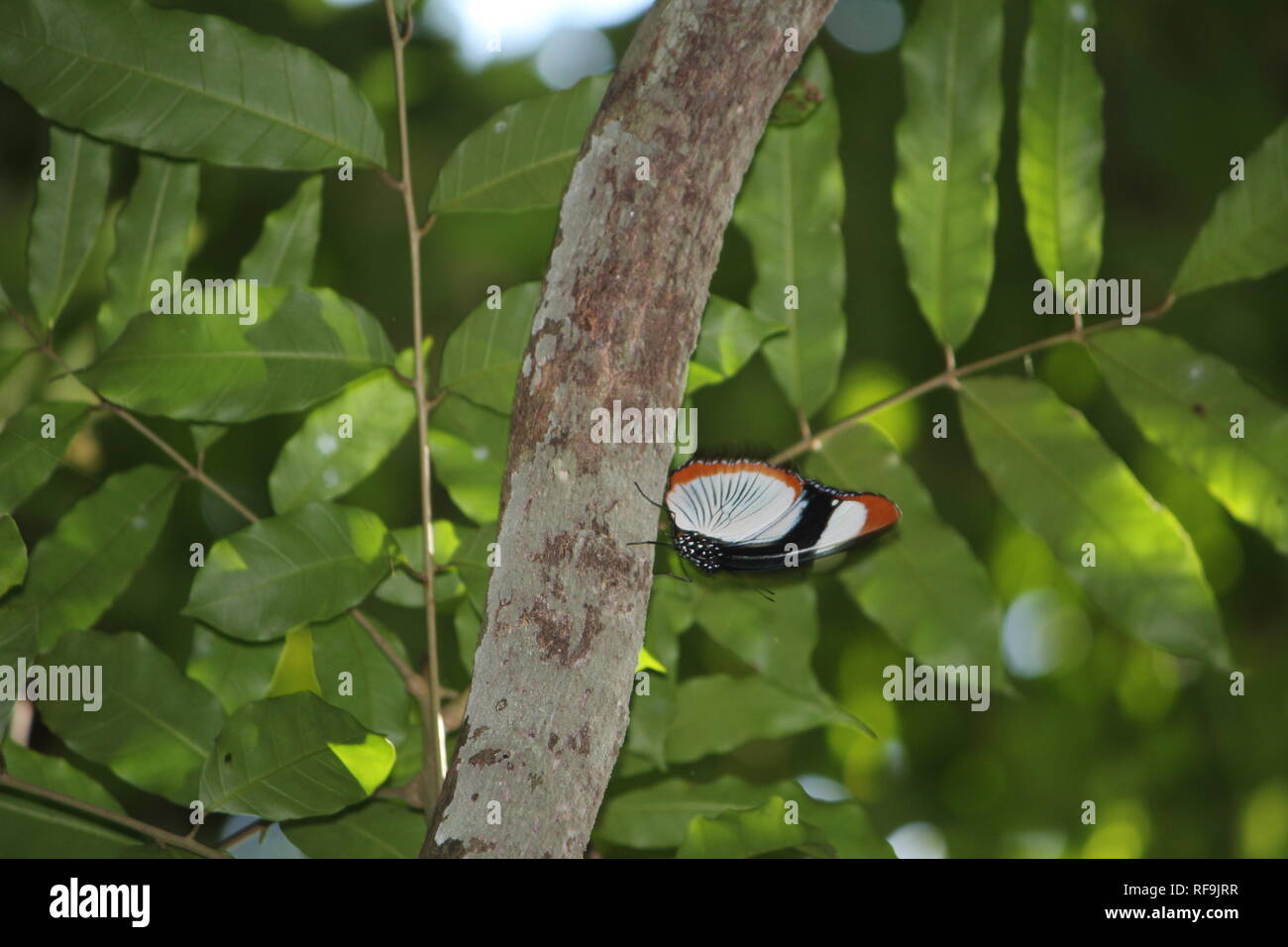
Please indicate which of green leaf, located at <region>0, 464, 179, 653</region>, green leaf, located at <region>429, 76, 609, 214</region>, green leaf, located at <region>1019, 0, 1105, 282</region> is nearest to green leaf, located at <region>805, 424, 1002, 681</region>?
green leaf, located at <region>1019, 0, 1105, 282</region>

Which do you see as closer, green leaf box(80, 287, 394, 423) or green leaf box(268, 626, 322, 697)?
green leaf box(80, 287, 394, 423)

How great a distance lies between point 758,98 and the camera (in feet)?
2.98

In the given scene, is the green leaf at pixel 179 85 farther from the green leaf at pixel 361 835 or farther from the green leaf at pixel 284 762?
the green leaf at pixel 361 835

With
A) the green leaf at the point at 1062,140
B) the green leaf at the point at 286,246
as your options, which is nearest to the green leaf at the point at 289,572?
the green leaf at the point at 286,246

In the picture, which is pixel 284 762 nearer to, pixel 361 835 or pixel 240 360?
pixel 361 835

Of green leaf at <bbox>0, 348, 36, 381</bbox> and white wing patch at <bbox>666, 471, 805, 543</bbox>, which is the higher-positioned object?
green leaf at <bbox>0, 348, 36, 381</bbox>

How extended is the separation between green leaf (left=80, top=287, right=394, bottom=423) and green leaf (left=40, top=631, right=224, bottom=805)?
0.85ft

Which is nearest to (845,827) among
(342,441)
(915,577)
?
(915,577)

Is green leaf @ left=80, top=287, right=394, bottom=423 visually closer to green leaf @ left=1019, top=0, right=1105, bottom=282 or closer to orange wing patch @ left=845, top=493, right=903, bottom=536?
orange wing patch @ left=845, top=493, right=903, bottom=536

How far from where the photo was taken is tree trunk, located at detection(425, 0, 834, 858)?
78 centimetres

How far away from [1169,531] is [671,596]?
55 cm

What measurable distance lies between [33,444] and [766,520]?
813 millimetres

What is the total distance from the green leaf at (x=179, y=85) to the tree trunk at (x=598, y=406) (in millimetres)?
437
